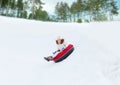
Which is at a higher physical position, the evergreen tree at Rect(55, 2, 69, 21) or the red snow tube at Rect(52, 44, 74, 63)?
the evergreen tree at Rect(55, 2, 69, 21)

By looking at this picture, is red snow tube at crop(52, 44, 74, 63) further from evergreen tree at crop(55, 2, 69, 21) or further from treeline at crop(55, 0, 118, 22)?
evergreen tree at crop(55, 2, 69, 21)

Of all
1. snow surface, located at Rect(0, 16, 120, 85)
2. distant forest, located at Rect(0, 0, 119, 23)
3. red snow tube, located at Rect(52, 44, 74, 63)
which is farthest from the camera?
distant forest, located at Rect(0, 0, 119, 23)

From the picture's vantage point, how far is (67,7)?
228ft

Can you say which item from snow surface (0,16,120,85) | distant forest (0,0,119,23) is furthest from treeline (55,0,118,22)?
snow surface (0,16,120,85)

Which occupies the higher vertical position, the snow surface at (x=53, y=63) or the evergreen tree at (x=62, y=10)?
the evergreen tree at (x=62, y=10)

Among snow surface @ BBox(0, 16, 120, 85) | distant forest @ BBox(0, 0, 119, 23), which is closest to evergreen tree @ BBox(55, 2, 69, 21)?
distant forest @ BBox(0, 0, 119, 23)

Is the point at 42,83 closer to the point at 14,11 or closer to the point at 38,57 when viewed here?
the point at 38,57

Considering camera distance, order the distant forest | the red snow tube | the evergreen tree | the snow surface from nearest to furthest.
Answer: the snow surface
the red snow tube
the distant forest
the evergreen tree

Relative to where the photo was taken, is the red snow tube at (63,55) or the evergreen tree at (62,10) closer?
the red snow tube at (63,55)

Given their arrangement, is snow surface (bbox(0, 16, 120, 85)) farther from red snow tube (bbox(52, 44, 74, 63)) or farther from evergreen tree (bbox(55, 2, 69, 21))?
evergreen tree (bbox(55, 2, 69, 21))

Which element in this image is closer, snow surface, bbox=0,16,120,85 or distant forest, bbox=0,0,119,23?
snow surface, bbox=0,16,120,85

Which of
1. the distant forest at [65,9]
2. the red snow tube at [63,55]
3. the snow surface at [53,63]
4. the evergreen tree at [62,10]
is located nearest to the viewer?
the snow surface at [53,63]

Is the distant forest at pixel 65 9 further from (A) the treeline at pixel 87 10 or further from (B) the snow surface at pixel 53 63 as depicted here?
(B) the snow surface at pixel 53 63

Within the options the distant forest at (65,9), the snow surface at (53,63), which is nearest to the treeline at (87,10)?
the distant forest at (65,9)
